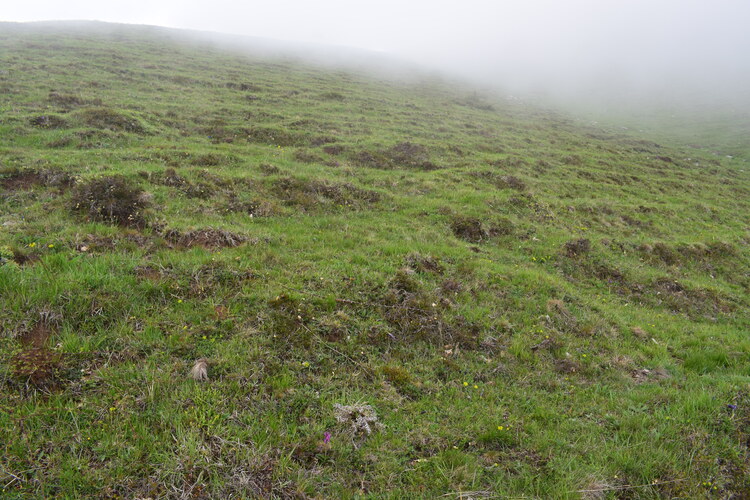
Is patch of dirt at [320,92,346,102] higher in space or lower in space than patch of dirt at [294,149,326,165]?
higher

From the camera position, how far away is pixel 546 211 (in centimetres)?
1834

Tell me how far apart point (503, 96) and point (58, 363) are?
87569 mm

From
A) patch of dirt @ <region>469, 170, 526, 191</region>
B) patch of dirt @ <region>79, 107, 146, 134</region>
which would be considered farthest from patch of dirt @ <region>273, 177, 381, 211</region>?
patch of dirt @ <region>79, 107, 146, 134</region>

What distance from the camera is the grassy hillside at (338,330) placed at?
4773 millimetres

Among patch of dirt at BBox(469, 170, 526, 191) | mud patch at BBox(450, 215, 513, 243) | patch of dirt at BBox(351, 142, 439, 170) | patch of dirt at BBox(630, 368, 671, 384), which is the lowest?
patch of dirt at BBox(630, 368, 671, 384)

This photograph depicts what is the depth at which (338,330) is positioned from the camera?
7578 millimetres

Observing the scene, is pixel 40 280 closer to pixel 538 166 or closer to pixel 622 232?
pixel 622 232

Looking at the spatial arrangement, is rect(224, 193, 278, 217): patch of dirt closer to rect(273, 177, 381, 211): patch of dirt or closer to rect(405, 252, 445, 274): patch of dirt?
rect(273, 177, 381, 211): patch of dirt

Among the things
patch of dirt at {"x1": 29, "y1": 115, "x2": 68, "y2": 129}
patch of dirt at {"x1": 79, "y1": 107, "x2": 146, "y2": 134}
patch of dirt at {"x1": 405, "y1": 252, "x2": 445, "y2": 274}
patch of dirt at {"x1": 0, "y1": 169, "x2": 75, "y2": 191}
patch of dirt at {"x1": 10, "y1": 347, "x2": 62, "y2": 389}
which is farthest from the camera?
patch of dirt at {"x1": 79, "y1": 107, "x2": 146, "y2": 134}

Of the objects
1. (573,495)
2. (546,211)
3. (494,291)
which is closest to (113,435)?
(573,495)

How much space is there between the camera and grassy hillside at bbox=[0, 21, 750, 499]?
4.77 meters

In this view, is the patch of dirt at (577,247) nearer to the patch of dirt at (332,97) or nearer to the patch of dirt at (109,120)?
the patch of dirt at (109,120)

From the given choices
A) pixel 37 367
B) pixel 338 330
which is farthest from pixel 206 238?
pixel 37 367

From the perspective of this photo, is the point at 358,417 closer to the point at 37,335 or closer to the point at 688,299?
the point at 37,335
